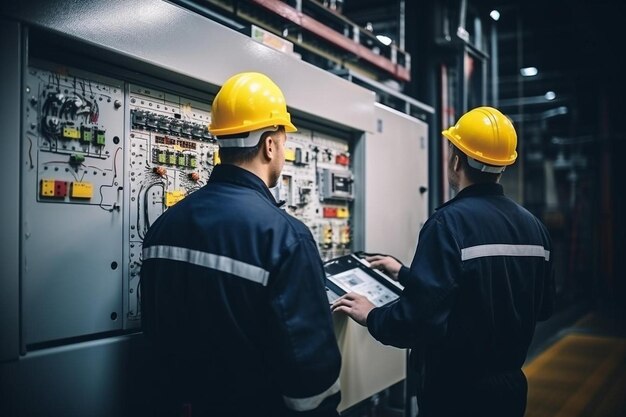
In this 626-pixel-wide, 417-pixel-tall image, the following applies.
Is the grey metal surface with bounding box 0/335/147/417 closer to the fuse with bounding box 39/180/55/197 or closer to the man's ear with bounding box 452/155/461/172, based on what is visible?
the fuse with bounding box 39/180/55/197

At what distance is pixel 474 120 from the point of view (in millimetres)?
2016

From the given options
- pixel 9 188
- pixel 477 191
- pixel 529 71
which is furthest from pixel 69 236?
pixel 529 71

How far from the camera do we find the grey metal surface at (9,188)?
1329 mm

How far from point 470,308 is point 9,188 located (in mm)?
1406

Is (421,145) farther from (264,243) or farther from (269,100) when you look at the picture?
(264,243)

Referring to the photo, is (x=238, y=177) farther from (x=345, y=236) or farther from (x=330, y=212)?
(x=345, y=236)

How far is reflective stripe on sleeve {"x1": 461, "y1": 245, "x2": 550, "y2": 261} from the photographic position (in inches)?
71.2

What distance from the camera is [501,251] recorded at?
186 centimetres

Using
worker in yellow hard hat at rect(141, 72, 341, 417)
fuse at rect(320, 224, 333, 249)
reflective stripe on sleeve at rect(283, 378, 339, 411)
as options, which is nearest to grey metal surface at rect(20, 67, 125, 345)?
worker in yellow hard hat at rect(141, 72, 341, 417)

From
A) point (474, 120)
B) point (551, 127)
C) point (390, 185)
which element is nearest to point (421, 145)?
point (390, 185)

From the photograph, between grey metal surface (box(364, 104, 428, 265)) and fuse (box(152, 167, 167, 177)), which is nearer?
fuse (box(152, 167, 167, 177))

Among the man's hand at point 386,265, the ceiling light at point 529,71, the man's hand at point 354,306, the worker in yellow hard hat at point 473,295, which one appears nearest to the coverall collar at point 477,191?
the worker in yellow hard hat at point 473,295

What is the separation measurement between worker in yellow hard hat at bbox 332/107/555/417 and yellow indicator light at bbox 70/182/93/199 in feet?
3.33

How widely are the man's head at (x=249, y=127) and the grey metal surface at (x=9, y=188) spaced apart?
513 mm
